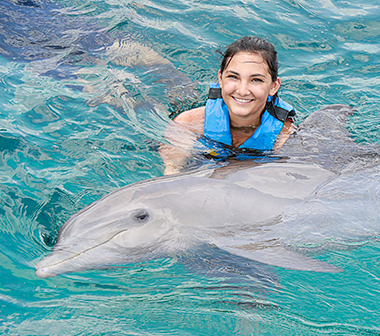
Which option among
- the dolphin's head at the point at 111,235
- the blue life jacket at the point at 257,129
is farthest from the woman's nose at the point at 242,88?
the dolphin's head at the point at 111,235

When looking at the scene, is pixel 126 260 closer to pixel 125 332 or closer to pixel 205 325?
pixel 125 332

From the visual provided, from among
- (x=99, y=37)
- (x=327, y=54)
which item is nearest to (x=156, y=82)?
(x=99, y=37)

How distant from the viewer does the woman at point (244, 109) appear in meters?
5.48

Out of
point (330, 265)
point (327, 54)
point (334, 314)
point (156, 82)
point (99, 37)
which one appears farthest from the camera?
point (327, 54)

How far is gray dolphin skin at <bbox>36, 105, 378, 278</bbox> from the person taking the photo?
4000 mm

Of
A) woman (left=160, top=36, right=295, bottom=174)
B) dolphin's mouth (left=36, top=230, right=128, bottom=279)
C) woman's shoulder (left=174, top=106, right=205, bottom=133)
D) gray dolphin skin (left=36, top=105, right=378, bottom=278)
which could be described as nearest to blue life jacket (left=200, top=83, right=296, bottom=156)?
woman (left=160, top=36, right=295, bottom=174)

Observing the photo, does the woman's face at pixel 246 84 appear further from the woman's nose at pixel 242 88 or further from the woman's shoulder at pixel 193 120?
the woman's shoulder at pixel 193 120

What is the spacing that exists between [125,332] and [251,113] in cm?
351

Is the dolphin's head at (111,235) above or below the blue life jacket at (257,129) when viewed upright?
below

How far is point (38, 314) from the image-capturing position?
364 cm

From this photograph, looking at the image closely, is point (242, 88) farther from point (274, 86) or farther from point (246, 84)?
point (274, 86)

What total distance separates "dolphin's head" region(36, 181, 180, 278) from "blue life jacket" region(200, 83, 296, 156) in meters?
2.19

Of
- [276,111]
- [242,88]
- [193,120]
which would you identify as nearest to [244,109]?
[242,88]

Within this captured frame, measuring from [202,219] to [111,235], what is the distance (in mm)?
909
